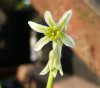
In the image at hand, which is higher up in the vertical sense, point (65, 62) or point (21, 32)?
point (21, 32)

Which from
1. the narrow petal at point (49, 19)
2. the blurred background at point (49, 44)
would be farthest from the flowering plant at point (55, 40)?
the blurred background at point (49, 44)

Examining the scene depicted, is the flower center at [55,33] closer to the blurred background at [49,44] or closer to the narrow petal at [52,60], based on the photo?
the narrow petal at [52,60]

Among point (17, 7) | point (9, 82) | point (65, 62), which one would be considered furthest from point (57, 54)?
point (17, 7)

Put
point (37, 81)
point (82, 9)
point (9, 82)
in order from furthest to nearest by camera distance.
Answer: point (9, 82) → point (37, 81) → point (82, 9)

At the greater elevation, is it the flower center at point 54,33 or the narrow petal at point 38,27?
the narrow petal at point 38,27

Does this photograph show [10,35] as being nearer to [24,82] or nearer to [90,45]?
[24,82]

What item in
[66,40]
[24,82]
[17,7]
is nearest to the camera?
[66,40]

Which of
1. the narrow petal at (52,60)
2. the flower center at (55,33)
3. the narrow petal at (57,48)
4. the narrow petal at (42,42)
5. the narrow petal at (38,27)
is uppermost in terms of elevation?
the narrow petal at (38,27)

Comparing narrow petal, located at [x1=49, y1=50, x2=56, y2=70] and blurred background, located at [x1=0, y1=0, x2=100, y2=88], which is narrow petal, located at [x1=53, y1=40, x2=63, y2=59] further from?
blurred background, located at [x1=0, y1=0, x2=100, y2=88]

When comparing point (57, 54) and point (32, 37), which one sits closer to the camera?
point (57, 54)
